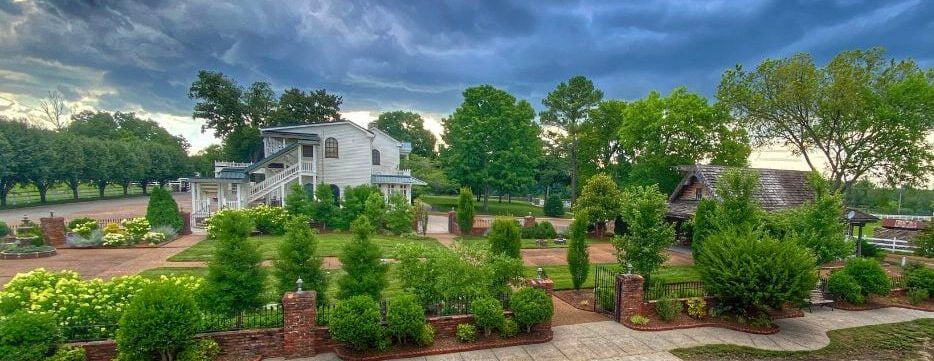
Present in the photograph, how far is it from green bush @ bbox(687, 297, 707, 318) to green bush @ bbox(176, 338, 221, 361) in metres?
12.5

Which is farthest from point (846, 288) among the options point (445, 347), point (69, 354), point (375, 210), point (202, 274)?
point (202, 274)

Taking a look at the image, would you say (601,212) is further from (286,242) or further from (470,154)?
(286,242)

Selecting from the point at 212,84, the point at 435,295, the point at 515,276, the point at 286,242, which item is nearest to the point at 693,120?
the point at 515,276

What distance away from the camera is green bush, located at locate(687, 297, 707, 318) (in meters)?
11.7

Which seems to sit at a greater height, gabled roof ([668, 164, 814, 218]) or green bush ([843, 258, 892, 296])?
gabled roof ([668, 164, 814, 218])

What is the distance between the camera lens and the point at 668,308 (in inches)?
444

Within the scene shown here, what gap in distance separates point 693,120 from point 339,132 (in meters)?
27.4

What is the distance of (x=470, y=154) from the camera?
3784 centimetres

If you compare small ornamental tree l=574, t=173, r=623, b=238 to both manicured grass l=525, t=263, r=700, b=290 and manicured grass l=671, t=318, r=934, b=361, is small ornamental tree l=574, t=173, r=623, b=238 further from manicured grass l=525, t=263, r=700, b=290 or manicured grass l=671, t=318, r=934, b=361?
manicured grass l=671, t=318, r=934, b=361

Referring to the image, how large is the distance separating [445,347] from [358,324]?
220cm

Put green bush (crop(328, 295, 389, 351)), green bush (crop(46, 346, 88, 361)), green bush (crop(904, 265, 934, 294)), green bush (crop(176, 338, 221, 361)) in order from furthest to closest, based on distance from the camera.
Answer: green bush (crop(904, 265, 934, 294)), green bush (crop(328, 295, 389, 351)), green bush (crop(176, 338, 221, 361)), green bush (crop(46, 346, 88, 361))

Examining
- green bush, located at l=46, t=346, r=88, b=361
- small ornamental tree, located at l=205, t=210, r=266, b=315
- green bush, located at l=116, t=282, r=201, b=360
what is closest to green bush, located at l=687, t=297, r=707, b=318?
small ornamental tree, located at l=205, t=210, r=266, b=315

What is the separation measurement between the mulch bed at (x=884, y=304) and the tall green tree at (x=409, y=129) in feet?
187

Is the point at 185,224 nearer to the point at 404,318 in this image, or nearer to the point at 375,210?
the point at 375,210
